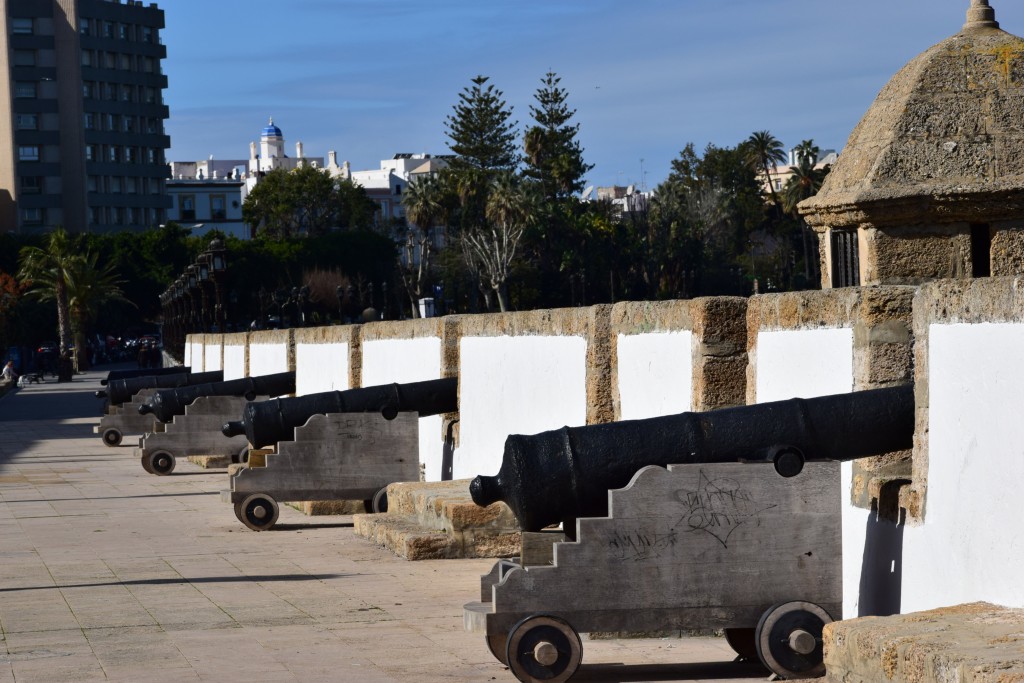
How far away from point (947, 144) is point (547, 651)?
12.8 ft

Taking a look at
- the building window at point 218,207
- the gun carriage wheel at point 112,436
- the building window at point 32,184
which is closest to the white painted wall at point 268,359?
the gun carriage wheel at point 112,436

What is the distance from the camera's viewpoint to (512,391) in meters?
11.0

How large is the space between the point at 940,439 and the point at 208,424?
43.2 ft

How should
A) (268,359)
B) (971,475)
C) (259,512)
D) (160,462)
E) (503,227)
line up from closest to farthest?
(971,475)
(259,512)
(160,462)
(268,359)
(503,227)

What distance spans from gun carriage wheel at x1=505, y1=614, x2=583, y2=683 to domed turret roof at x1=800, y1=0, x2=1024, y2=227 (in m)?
3.31

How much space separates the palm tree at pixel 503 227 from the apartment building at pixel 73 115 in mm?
35346

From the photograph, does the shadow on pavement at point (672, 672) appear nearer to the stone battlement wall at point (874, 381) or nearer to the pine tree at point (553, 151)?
the stone battlement wall at point (874, 381)

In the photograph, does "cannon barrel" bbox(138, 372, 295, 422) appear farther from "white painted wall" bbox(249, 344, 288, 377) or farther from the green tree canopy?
the green tree canopy

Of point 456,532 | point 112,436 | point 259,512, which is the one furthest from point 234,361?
point 456,532

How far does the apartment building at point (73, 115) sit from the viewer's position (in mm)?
108438

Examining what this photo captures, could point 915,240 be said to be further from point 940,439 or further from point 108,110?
point 108,110

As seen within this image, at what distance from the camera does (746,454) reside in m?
5.71

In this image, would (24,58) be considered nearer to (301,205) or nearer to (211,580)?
(301,205)

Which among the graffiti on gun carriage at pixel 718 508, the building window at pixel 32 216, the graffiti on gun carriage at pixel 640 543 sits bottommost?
the graffiti on gun carriage at pixel 640 543
